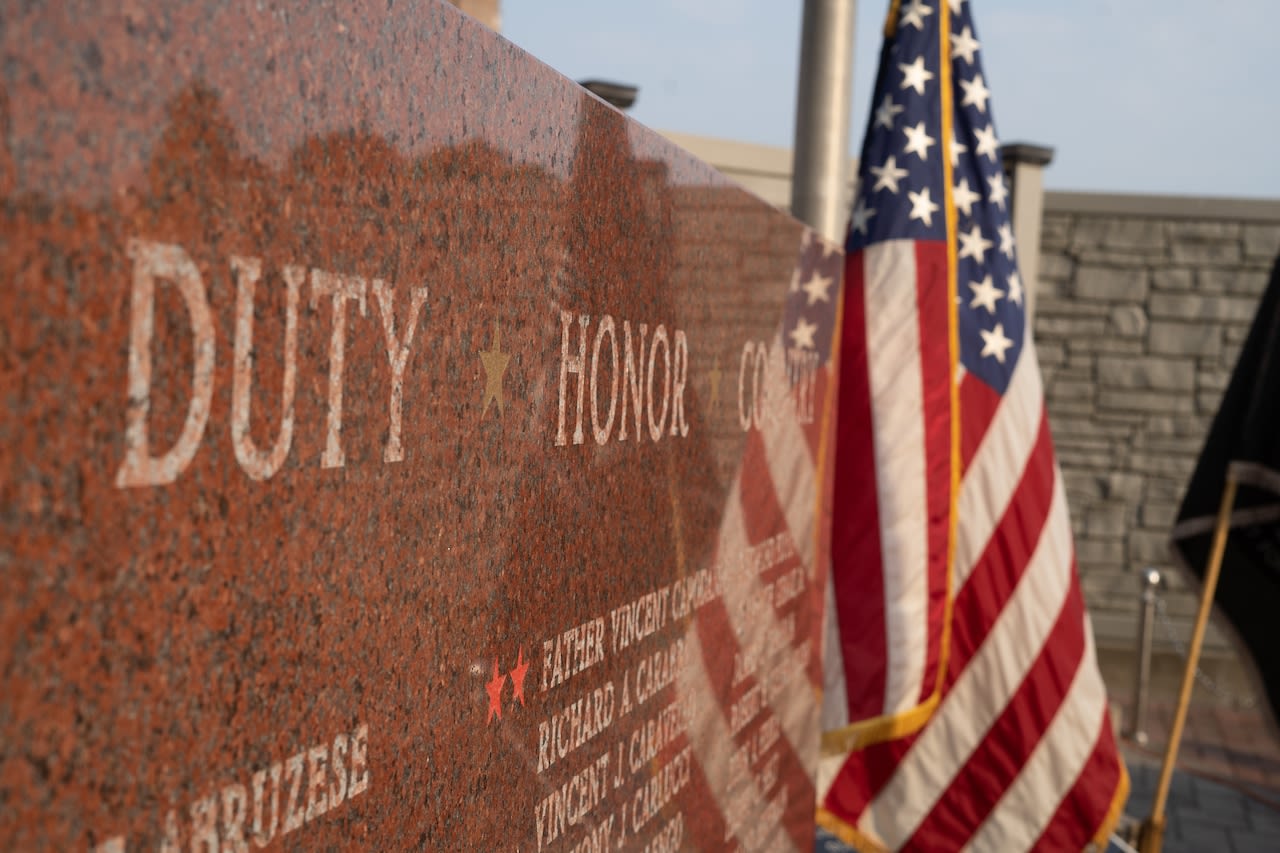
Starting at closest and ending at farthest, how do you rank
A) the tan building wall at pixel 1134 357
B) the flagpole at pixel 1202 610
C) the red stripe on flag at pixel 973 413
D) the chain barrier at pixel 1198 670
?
the red stripe on flag at pixel 973 413
the flagpole at pixel 1202 610
the chain barrier at pixel 1198 670
the tan building wall at pixel 1134 357

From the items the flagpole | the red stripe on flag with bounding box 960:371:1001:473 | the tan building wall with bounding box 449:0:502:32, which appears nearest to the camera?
the tan building wall with bounding box 449:0:502:32

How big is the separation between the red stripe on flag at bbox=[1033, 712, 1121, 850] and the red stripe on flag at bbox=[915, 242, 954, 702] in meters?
0.51

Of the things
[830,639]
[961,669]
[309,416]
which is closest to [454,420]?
[309,416]

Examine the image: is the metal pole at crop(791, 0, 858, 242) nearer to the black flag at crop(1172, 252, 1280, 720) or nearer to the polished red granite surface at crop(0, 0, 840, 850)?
the black flag at crop(1172, 252, 1280, 720)

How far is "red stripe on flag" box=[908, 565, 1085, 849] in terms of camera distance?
3465 millimetres

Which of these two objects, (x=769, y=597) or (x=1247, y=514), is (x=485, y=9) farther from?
(x=1247, y=514)

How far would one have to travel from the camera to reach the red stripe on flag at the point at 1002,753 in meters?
3.46

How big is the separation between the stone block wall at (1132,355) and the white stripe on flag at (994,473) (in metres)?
5.39

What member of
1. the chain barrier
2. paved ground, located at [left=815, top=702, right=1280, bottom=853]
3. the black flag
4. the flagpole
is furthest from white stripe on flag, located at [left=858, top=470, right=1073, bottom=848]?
the chain barrier

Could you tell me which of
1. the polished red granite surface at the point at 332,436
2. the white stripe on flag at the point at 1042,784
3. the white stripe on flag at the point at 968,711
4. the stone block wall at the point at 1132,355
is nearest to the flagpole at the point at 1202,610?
Result: the white stripe on flag at the point at 1042,784

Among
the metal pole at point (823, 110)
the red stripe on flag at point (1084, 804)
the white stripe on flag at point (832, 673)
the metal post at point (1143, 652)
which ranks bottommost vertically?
the metal post at point (1143, 652)

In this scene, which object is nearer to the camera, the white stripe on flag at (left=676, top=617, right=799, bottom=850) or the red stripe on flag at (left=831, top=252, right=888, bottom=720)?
the white stripe on flag at (left=676, top=617, right=799, bottom=850)

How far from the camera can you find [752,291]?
223cm

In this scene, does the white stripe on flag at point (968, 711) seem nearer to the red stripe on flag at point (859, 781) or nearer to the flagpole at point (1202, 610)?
the red stripe on flag at point (859, 781)
